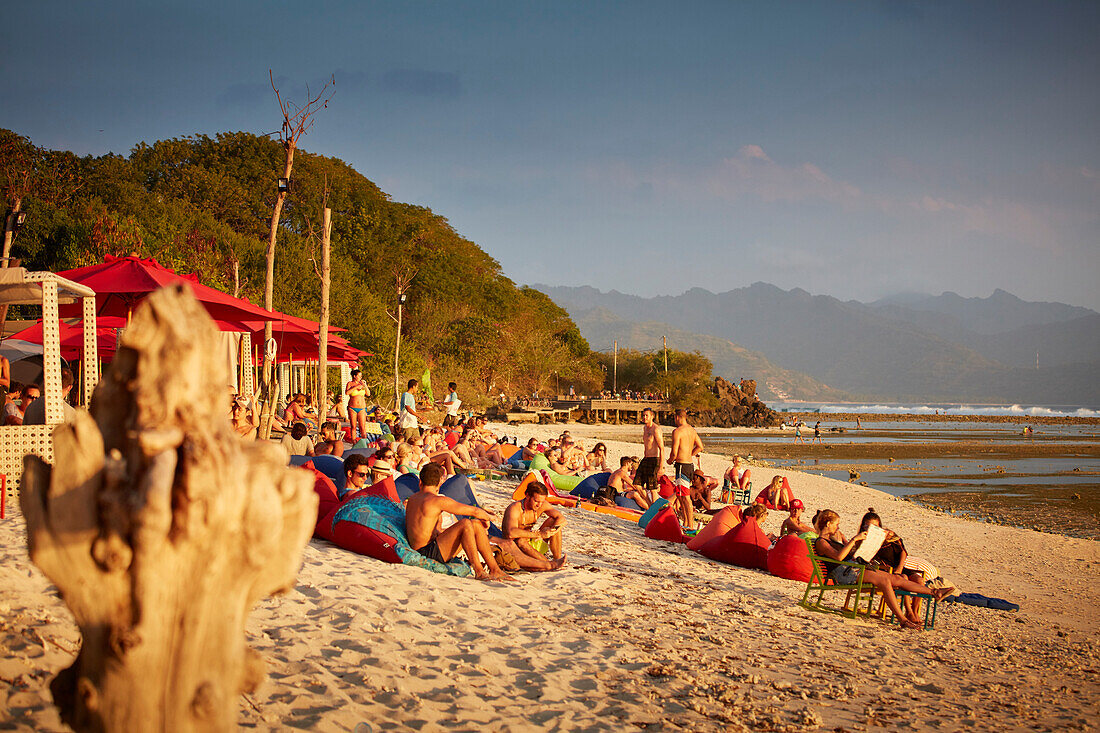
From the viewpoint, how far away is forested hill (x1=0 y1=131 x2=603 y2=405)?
84.4ft

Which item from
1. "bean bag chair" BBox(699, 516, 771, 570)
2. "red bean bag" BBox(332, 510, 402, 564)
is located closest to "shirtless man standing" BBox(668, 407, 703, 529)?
"bean bag chair" BBox(699, 516, 771, 570)

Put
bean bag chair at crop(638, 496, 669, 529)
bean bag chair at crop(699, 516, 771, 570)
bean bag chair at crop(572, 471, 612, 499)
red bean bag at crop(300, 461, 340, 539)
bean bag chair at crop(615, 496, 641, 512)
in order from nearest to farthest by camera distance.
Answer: red bean bag at crop(300, 461, 340, 539), bean bag chair at crop(699, 516, 771, 570), bean bag chair at crop(638, 496, 669, 529), bean bag chair at crop(615, 496, 641, 512), bean bag chair at crop(572, 471, 612, 499)

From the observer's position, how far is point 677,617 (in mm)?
5785

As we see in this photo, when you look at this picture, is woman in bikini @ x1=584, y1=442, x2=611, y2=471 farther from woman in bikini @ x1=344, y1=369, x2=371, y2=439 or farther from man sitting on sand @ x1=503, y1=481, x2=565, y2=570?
man sitting on sand @ x1=503, y1=481, x2=565, y2=570

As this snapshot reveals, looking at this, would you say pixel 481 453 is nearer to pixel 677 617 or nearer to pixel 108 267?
pixel 108 267

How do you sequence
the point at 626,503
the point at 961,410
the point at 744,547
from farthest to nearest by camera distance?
1. the point at 961,410
2. the point at 626,503
3. the point at 744,547

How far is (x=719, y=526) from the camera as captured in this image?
8875 millimetres

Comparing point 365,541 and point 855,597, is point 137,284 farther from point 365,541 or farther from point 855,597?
point 855,597

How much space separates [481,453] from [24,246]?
65.3ft

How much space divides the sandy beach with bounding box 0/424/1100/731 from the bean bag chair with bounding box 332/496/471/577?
0.15 m

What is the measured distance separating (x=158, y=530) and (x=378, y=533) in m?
4.87

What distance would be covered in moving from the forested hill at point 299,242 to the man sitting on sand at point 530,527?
463 inches

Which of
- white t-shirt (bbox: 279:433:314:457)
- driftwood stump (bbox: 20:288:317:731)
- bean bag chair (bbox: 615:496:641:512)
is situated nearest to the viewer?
driftwood stump (bbox: 20:288:317:731)

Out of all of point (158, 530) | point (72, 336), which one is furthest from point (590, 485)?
point (158, 530)
